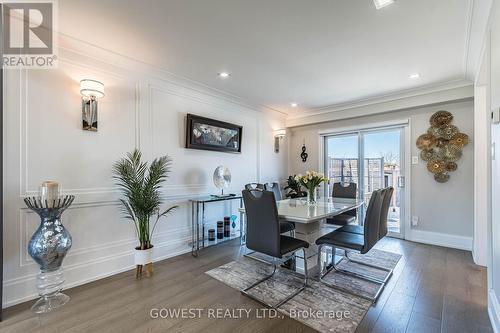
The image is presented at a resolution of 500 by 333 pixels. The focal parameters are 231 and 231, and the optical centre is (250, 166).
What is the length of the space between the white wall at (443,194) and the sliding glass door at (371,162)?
0.71 ft

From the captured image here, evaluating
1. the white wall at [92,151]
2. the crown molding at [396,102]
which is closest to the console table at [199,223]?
the white wall at [92,151]

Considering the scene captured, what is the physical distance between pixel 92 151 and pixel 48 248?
3.45ft

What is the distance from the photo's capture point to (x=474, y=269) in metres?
2.75

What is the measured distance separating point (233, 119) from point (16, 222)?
3.16 meters

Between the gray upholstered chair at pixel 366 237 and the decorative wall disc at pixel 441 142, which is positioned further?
the decorative wall disc at pixel 441 142

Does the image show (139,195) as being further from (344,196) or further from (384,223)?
(344,196)

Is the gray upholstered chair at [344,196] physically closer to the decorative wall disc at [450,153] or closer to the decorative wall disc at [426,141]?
the decorative wall disc at [426,141]

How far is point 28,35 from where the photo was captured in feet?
7.13

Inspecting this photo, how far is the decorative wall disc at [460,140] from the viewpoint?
345cm

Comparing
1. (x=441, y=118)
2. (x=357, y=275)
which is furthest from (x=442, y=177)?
(x=357, y=275)

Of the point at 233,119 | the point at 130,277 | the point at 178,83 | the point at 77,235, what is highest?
the point at 178,83

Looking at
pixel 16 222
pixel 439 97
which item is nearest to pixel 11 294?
pixel 16 222

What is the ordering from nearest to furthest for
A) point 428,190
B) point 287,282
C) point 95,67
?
point 287,282 → point 95,67 → point 428,190

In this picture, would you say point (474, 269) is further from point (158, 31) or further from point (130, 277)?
point (158, 31)
